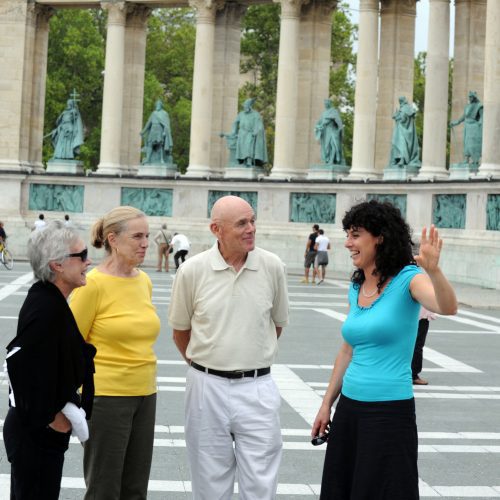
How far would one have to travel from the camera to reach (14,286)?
3281 centimetres

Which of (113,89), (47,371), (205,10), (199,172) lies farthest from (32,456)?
(113,89)

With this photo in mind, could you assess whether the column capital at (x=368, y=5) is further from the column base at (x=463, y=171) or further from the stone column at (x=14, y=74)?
the stone column at (x=14, y=74)

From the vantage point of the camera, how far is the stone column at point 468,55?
4403 cm

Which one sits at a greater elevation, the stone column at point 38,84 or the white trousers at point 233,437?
the stone column at point 38,84

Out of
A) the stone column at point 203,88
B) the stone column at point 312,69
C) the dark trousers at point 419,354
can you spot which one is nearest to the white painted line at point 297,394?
the dark trousers at point 419,354

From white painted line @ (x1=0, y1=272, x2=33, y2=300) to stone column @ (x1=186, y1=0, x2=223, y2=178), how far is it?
1170 centimetres

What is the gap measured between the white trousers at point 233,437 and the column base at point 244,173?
39.3 m

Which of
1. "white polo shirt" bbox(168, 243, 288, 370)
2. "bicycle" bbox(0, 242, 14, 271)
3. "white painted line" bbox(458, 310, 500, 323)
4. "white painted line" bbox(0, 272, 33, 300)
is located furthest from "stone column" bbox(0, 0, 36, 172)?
"white polo shirt" bbox(168, 243, 288, 370)

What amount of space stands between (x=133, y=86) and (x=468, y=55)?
50.0 ft

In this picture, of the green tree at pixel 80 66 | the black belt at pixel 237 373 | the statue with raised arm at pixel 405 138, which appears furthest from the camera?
the green tree at pixel 80 66

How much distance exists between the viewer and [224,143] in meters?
50.6

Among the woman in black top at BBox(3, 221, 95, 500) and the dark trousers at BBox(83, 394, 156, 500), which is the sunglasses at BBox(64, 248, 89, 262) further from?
the dark trousers at BBox(83, 394, 156, 500)

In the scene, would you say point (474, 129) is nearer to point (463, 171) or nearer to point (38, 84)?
point (463, 171)

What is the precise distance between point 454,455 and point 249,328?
14.8ft
